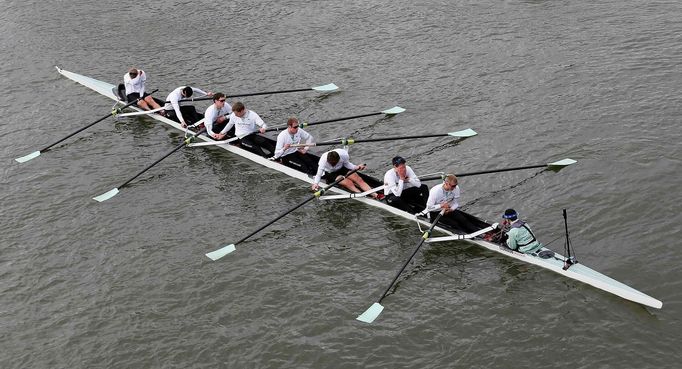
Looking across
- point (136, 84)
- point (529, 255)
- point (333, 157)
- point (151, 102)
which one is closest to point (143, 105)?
point (151, 102)

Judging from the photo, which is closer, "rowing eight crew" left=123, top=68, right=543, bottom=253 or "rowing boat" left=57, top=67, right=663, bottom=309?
"rowing boat" left=57, top=67, right=663, bottom=309

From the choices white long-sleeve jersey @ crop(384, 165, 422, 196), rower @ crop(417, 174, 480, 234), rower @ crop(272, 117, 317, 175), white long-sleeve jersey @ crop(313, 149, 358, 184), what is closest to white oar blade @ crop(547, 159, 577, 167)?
rower @ crop(417, 174, 480, 234)

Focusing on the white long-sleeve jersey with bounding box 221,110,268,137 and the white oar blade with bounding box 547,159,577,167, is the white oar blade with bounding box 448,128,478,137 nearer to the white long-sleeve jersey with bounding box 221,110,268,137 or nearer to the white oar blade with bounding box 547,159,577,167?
the white oar blade with bounding box 547,159,577,167

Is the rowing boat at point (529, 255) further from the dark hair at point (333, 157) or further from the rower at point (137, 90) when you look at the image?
the rower at point (137, 90)

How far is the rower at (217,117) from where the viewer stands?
25578mm

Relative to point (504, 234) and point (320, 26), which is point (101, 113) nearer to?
point (320, 26)

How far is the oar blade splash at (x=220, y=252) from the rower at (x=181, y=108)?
7.82 metres

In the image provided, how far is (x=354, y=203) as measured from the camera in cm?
2234

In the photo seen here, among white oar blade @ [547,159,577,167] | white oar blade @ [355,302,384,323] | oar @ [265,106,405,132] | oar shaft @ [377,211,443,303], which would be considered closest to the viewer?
white oar blade @ [355,302,384,323]

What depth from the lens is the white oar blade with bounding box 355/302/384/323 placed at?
57.0 feet

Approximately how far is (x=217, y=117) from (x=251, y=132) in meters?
1.84

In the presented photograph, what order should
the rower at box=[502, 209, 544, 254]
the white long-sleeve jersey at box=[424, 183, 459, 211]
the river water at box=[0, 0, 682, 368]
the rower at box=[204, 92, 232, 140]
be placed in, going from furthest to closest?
the rower at box=[204, 92, 232, 140] < the white long-sleeve jersey at box=[424, 183, 459, 211] < the rower at box=[502, 209, 544, 254] < the river water at box=[0, 0, 682, 368]

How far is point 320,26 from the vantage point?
116ft

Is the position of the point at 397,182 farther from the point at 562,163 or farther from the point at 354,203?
the point at 562,163
